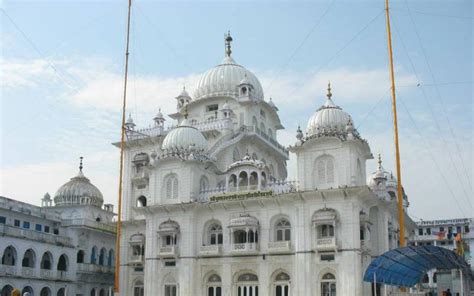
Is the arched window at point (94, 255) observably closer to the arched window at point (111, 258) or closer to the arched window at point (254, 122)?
the arched window at point (111, 258)

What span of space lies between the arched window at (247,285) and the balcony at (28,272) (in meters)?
15.5

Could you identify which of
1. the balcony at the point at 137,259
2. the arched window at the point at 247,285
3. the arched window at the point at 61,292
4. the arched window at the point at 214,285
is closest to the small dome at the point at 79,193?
the arched window at the point at 61,292

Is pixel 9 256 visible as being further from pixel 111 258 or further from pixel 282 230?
pixel 282 230

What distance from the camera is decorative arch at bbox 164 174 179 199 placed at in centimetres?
4406

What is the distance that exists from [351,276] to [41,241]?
77.8 feet

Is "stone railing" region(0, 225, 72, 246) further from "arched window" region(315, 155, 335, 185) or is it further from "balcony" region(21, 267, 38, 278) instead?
"arched window" region(315, 155, 335, 185)

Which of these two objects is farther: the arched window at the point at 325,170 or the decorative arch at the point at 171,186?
the decorative arch at the point at 171,186

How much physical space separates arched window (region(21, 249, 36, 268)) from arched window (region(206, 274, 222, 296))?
45.1 ft

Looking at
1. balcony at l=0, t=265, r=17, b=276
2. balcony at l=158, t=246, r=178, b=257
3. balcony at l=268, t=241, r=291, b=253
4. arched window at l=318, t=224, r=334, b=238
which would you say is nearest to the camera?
arched window at l=318, t=224, r=334, b=238

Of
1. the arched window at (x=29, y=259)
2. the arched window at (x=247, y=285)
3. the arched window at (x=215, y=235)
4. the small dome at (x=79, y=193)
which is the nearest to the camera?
the arched window at (x=247, y=285)

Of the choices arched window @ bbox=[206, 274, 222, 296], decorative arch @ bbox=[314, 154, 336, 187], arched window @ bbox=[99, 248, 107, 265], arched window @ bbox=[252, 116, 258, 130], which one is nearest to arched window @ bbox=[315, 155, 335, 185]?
decorative arch @ bbox=[314, 154, 336, 187]

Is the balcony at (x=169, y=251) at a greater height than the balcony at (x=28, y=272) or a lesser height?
greater

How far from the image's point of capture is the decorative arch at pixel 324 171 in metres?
39.0

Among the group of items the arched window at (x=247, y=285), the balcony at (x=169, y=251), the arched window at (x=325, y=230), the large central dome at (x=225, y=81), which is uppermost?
the large central dome at (x=225, y=81)
